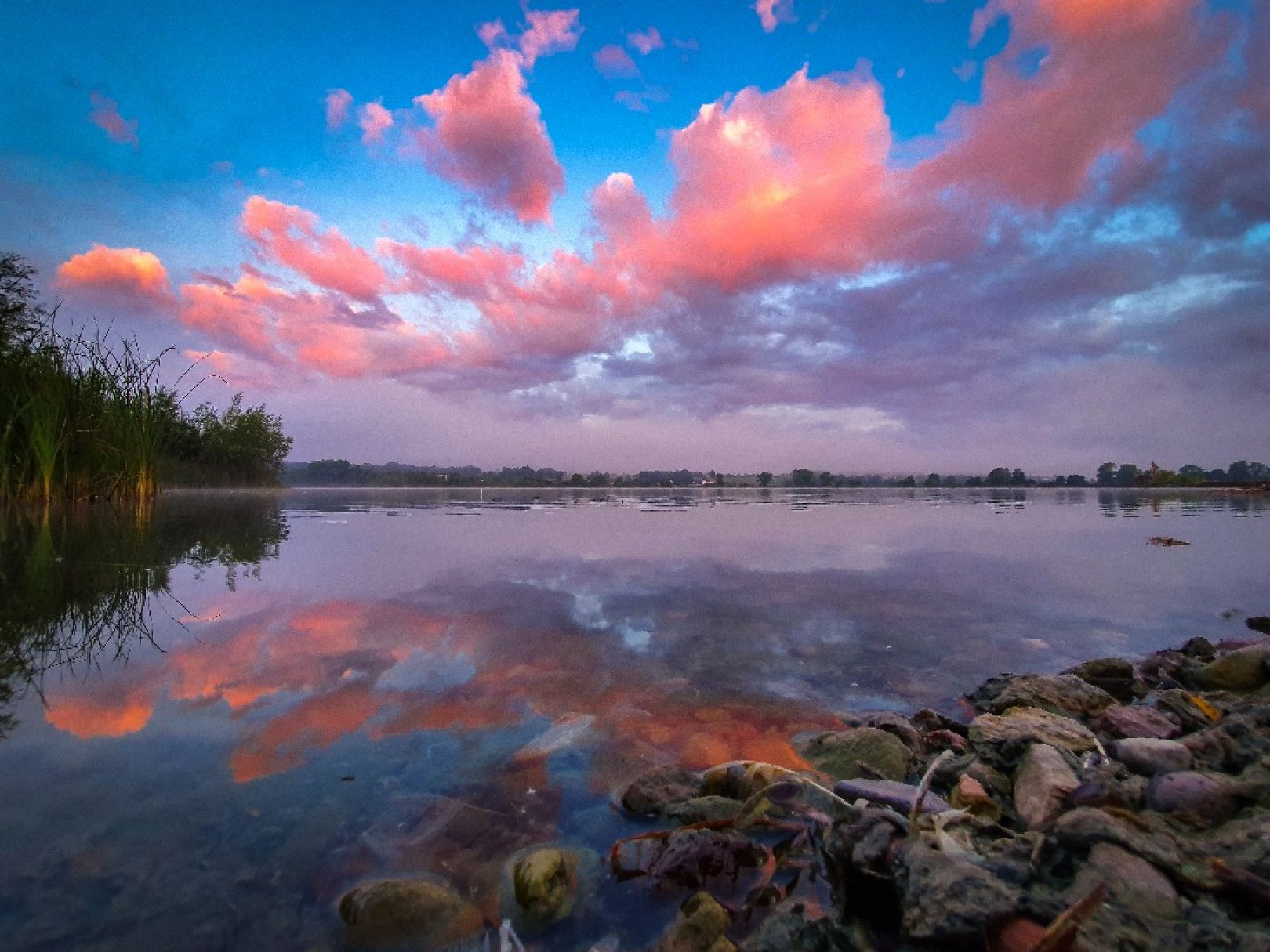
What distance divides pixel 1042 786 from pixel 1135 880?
0.73m

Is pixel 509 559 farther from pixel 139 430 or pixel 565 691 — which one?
pixel 139 430

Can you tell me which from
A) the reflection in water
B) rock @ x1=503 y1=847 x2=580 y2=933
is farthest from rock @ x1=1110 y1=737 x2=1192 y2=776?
the reflection in water

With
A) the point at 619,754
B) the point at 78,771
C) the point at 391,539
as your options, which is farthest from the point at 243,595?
the point at 391,539

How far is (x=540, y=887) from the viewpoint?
1.81m

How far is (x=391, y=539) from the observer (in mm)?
11906

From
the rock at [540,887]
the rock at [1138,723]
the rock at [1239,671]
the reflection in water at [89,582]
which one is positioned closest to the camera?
the rock at [540,887]

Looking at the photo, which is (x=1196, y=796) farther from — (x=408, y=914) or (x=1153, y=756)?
(x=408, y=914)

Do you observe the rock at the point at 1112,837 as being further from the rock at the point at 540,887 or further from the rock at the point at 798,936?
the rock at the point at 540,887

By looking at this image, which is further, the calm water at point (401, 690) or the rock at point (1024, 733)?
the rock at point (1024, 733)

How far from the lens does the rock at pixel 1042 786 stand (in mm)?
2301

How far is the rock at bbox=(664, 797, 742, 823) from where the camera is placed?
234 centimetres

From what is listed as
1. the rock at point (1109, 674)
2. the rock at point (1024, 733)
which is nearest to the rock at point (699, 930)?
the rock at point (1024, 733)

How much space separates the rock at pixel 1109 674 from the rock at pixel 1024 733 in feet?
4.91

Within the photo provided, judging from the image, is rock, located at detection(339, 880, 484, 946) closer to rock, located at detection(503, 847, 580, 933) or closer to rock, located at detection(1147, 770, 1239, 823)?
rock, located at detection(503, 847, 580, 933)
